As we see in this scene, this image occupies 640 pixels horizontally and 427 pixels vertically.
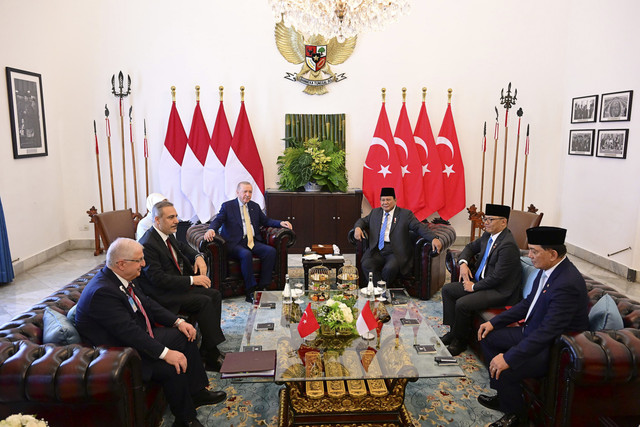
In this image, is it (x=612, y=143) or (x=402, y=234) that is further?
(x=612, y=143)

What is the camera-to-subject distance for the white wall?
272 inches

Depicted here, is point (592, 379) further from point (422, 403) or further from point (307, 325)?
point (307, 325)

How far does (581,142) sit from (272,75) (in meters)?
4.65

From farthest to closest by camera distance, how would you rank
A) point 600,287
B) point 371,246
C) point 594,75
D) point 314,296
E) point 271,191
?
1. point 271,191
2. point 594,75
3. point 371,246
4. point 314,296
5. point 600,287

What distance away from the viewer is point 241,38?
22.9 ft

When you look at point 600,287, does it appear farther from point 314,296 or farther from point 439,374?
point 314,296

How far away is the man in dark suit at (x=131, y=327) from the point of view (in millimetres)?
2566

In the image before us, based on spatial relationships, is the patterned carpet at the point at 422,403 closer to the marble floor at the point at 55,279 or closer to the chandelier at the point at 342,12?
the marble floor at the point at 55,279

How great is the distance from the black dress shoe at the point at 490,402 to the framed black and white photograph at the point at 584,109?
195 inches

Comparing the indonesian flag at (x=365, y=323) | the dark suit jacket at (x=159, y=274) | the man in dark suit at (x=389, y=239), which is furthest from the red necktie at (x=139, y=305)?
the man in dark suit at (x=389, y=239)

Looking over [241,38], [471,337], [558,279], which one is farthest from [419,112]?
[558,279]

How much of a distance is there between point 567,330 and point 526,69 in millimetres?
5575

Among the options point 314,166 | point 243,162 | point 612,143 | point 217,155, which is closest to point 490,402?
point 314,166

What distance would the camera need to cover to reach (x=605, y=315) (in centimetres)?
277
